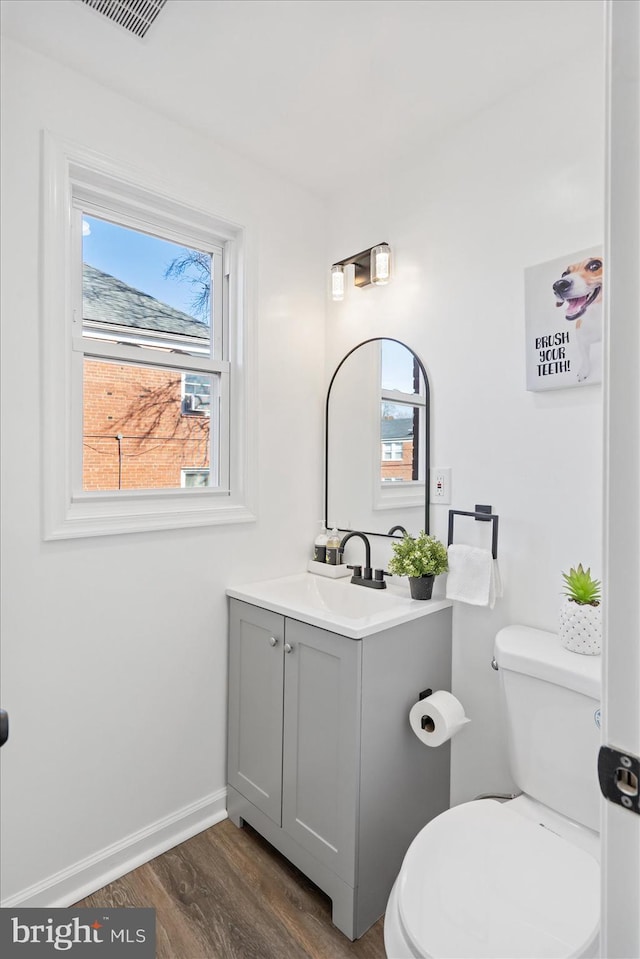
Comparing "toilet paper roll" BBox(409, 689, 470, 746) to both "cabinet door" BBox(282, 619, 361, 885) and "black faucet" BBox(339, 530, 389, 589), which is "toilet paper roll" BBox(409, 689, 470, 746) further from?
"black faucet" BBox(339, 530, 389, 589)

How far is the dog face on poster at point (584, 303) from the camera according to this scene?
4.95 ft

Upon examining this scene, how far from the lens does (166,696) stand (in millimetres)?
1856

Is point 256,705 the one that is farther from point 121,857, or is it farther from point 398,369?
point 398,369

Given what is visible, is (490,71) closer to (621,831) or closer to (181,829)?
(621,831)

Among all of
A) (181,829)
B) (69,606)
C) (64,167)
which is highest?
(64,167)

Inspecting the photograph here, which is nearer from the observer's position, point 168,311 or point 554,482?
point 554,482

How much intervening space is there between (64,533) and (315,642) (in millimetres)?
843

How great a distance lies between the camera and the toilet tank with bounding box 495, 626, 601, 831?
1.30m

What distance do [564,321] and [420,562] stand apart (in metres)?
0.88

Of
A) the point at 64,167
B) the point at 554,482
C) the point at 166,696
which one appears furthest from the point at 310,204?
the point at 166,696

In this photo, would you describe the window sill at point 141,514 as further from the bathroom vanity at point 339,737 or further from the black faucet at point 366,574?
the black faucet at point 366,574

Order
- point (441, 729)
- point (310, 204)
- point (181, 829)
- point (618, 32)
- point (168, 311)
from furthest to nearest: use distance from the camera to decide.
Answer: point (310, 204) < point (168, 311) < point (181, 829) < point (441, 729) < point (618, 32)

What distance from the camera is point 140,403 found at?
6.32 feet

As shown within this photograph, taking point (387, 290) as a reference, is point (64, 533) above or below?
below
